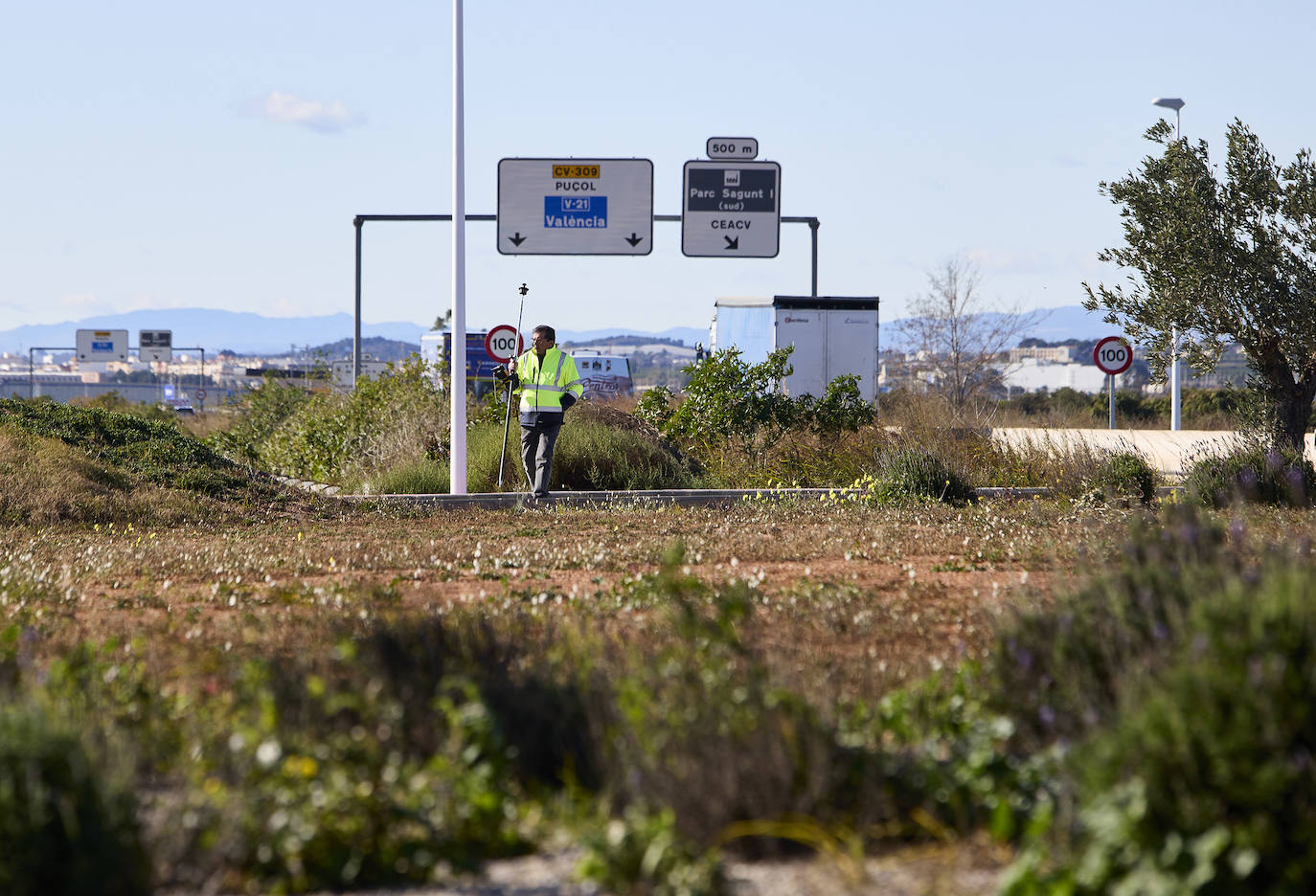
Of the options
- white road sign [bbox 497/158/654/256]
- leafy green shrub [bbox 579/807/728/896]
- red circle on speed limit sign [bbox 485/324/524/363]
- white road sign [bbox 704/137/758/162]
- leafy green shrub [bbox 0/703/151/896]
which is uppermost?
white road sign [bbox 704/137/758/162]

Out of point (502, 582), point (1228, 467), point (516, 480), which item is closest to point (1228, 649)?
point (502, 582)

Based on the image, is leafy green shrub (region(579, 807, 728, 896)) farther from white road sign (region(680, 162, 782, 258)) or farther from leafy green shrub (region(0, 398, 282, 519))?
white road sign (region(680, 162, 782, 258))

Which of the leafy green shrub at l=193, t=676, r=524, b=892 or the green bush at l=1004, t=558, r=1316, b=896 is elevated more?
the green bush at l=1004, t=558, r=1316, b=896

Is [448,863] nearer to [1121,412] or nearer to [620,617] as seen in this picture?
[620,617]

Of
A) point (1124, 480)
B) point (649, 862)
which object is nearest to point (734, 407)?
point (1124, 480)

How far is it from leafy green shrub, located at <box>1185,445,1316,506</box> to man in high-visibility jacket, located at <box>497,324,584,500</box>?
657 cm

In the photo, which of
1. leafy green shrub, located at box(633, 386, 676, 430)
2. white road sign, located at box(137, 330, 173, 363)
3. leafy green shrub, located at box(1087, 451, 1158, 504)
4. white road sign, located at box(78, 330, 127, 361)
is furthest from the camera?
white road sign, located at box(78, 330, 127, 361)

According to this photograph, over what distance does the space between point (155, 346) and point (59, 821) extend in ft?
278

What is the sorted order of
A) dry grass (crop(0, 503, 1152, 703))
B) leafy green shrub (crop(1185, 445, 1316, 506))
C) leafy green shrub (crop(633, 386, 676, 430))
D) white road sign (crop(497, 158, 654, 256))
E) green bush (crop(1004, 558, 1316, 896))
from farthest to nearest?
white road sign (crop(497, 158, 654, 256)), leafy green shrub (crop(633, 386, 676, 430)), leafy green shrub (crop(1185, 445, 1316, 506)), dry grass (crop(0, 503, 1152, 703)), green bush (crop(1004, 558, 1316, 896))

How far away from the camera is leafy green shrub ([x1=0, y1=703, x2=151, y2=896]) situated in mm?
2943

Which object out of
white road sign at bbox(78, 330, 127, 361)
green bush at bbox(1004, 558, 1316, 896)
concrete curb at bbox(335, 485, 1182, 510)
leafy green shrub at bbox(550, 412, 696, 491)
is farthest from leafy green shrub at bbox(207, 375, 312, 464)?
white road sign at bbox(78, 330, 127, 361)

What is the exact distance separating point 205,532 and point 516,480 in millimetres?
5197

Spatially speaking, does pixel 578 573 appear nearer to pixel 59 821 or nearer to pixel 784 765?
pixel 784 765

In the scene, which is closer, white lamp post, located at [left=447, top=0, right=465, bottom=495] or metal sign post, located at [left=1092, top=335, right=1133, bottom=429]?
white lamp post, located at [left=447, top=0, right=465, bottom=495]
